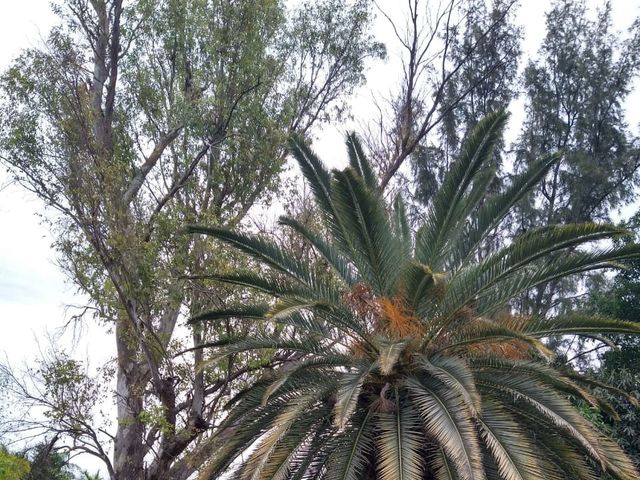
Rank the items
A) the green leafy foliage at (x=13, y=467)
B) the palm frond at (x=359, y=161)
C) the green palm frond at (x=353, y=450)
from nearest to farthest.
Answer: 1. the green palm frond at (x=353, y=450)
2. the palm frond at (x=359, y=161)
3. the green leafy foliage at (x=13, y=467)

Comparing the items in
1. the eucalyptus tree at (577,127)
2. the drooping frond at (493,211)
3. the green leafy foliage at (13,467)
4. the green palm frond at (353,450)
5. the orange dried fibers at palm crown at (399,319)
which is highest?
the eucalyptus tree at (577,127)

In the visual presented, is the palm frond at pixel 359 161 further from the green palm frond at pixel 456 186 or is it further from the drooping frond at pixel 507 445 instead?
the drooping frond at pixel 507 445

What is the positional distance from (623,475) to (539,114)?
18742 mm

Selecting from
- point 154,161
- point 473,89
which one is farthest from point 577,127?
point 154,161

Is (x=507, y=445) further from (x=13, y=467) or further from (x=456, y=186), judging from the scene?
(x=13, y=467)

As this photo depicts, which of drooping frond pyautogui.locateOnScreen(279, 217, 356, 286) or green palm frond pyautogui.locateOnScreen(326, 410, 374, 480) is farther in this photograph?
drooping frond pyautogui.locateOnScreen(279, 217, 356, 286)

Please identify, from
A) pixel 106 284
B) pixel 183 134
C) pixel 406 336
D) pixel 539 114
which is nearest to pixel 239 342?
pixel 406 336

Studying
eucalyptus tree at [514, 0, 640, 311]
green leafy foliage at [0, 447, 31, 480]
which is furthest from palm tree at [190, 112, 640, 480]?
eucalyptus tree at [514, 0, 640, 311]

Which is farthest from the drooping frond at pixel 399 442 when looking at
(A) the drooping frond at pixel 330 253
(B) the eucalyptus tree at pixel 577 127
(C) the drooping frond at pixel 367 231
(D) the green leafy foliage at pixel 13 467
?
(B) the eucalyptus tree at pixel 577 127

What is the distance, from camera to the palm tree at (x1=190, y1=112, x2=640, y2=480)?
8.10 m

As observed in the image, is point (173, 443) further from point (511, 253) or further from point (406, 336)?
point (511, 253)

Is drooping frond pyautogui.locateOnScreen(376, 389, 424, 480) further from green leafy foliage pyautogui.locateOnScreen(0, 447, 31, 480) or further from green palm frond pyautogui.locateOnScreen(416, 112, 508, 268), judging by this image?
green leafy foliage pyautogui.locateOnScreen(0, 447, 31, 480)

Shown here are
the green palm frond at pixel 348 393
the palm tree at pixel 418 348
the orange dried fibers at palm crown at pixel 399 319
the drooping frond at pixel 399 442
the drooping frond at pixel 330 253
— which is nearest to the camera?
the green palm frond at pixel 348 393

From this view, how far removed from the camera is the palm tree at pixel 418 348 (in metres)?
8.10
